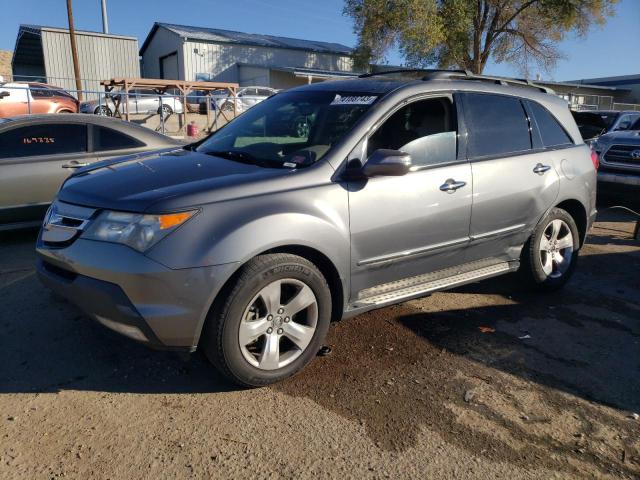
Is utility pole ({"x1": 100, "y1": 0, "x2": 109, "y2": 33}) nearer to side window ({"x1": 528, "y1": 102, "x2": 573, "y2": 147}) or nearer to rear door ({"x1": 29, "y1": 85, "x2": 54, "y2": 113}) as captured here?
rear door ({"x1": 29, "y1": 85, "x2": 54, "y2": 113})

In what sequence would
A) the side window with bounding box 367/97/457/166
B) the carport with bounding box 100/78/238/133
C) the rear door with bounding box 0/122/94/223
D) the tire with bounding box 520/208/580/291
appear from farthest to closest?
1. the carport with bounding box 100/78/238/133
2. the rear door with bounding box 0/122/94/223
3. the tire with bounding box 520/208/580/291
4. the side window with bounding box 367/97/457/166

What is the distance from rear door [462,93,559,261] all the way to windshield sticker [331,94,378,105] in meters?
0.82

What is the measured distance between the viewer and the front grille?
26.7 feet

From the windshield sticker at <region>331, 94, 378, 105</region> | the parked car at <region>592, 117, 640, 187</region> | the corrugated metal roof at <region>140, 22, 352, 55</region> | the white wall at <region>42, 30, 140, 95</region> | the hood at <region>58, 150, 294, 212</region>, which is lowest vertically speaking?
the parked car at <region>592, 117, 640, 187</region>

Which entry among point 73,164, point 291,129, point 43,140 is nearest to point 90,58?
point 43,140

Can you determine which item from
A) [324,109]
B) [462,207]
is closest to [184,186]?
[324,109]

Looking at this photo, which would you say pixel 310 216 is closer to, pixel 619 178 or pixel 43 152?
pixel 43 152

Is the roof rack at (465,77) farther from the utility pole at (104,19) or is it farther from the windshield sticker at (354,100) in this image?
the utility pole at (104,19)

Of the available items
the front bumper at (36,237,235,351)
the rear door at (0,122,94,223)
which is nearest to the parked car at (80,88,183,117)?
the rear door at (0,122,94,223)

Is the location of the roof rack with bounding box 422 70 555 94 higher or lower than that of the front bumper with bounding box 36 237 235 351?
higher

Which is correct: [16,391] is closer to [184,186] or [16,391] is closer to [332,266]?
[184,186]

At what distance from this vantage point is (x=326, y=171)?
10.3 ft

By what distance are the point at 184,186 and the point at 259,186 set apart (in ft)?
1.35

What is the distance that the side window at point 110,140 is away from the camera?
5992mm
